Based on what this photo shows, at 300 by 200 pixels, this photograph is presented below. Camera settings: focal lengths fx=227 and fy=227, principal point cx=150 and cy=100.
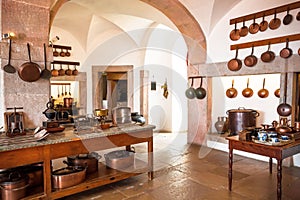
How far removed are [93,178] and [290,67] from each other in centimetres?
328

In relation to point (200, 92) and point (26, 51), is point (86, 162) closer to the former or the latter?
point (26, 51)

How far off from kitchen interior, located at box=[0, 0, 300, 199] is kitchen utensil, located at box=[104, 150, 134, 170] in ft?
0.18

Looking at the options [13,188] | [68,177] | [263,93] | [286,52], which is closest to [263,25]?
[286,52]

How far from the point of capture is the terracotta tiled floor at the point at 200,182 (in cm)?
261

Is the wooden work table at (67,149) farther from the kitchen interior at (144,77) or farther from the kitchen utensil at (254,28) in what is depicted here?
the kitchen utensil at (254,28)

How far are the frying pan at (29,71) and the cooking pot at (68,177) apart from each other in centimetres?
113

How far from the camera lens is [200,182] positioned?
9.79 ft

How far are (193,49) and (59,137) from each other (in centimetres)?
353

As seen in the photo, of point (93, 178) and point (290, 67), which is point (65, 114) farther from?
point (290, 67)

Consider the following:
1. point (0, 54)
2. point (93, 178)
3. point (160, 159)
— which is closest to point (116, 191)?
point (93, 178)

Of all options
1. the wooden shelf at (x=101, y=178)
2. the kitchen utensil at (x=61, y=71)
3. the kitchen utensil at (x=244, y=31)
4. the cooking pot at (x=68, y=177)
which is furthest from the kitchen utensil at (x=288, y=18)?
the kitchen utensil at (x=61, y=71)

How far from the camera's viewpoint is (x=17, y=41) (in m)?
2.59

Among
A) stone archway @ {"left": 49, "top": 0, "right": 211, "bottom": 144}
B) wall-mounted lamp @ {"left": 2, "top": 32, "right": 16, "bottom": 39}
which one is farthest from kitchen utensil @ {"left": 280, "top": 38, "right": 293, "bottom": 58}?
wall-mounted lamp @ {"left": 2, "top": 32, "right": 16, "bottom": 39}

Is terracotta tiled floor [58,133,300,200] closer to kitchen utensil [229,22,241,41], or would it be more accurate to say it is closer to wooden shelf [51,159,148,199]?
wooden shelf [51,159,148,199]
